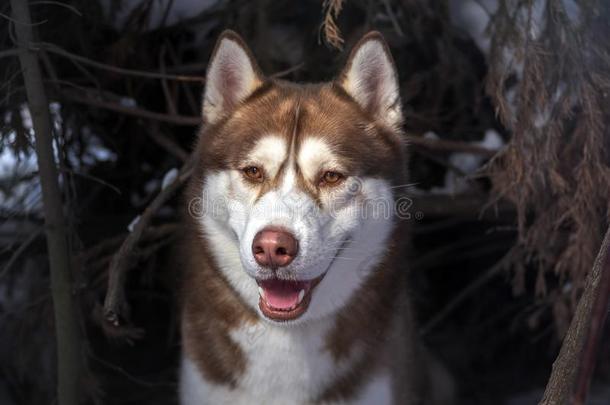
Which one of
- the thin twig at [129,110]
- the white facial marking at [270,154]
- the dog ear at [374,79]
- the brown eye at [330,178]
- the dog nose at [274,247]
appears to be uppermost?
the thin twig at [129,110]

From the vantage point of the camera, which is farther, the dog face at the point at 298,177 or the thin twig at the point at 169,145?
the thin twig at the point at 169,145

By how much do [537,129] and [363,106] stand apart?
2.80 feet

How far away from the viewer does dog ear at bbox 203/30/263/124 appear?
9.83 feet

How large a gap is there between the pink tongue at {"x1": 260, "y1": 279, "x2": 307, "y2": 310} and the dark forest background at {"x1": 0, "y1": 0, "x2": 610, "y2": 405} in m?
0.64

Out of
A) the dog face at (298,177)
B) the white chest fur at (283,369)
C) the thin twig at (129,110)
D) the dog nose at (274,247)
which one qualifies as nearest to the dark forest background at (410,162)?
the thin twig at (129,110)

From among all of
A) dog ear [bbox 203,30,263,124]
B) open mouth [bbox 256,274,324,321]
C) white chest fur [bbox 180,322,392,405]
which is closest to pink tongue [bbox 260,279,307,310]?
open mouth [bbox 256,274,324,321]

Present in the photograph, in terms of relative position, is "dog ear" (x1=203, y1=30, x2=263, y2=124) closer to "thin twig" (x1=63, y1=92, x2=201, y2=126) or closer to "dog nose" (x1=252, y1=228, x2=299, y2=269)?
"thin twig" (x1=63, y1=92, x2=201, y2=126)

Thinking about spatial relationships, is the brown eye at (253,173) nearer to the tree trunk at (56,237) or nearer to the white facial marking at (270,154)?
the white facial marking at (270,154)

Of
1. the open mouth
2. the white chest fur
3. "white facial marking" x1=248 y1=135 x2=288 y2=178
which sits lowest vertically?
the white chest fur

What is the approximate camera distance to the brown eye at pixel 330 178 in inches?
108

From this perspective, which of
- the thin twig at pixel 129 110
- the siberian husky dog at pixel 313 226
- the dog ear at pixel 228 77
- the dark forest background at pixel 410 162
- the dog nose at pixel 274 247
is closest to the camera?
the dog nose at pixel 274 247

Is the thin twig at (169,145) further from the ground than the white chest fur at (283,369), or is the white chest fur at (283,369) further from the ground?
the thin twig at (169,145)

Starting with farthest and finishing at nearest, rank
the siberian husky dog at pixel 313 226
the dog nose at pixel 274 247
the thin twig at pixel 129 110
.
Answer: the thin twig at pixel 129 110 < the siberian husky dog at pixel 313 226 < the dog nose at pixel 274 247

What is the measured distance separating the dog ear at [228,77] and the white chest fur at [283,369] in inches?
35.7
